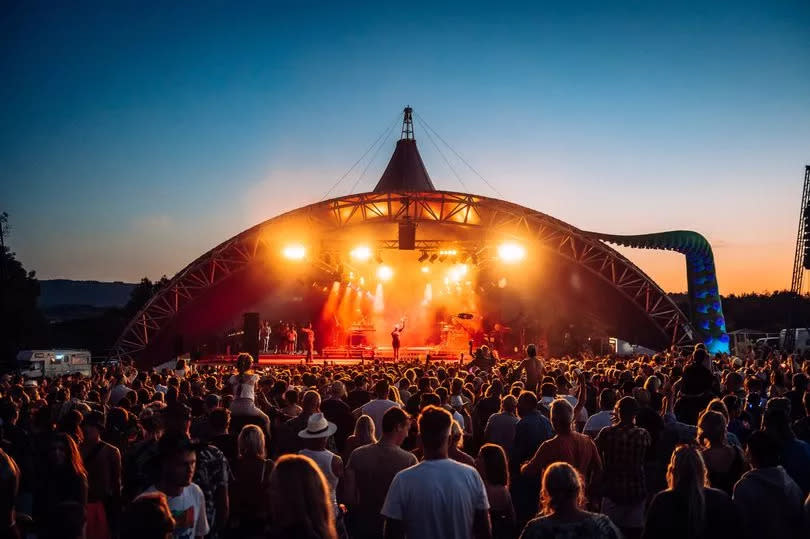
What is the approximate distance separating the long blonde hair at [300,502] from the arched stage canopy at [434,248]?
1065 inches

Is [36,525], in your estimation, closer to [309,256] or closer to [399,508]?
[399,508]

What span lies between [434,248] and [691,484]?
95.3ft

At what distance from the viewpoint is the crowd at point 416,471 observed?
3.58 metres

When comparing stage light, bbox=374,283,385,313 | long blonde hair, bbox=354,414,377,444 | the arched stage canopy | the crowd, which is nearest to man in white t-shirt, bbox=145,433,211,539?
the crowd

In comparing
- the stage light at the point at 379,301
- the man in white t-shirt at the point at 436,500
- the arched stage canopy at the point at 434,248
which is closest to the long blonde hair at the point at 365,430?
the man in white t-shirt at the point at 436,500

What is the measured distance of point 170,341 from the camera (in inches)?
1318

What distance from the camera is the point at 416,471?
423 cm

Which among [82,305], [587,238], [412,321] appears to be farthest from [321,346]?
[82,305]

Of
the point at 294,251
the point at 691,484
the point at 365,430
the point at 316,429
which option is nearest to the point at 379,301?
the point at 294,251

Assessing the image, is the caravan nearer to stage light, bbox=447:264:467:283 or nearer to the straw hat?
stage light, bbox=447:264:467:283

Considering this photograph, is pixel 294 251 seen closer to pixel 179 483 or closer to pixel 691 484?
pixel 179 483

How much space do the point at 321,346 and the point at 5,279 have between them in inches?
798

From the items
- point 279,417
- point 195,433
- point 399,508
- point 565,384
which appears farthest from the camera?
point 565,384

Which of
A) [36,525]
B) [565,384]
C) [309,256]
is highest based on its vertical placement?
[309,256]
